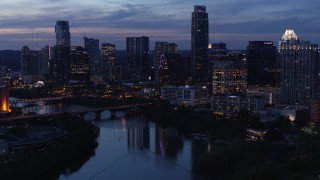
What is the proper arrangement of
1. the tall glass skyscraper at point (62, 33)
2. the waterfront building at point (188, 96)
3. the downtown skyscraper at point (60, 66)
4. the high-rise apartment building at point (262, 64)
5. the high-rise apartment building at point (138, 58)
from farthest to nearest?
1. the tall glass skyscraper at point (62, 33)
2. the high-rise apartment building at point (138, 58)
3. the downtown skyscraper at point (60, 66)
4. the high-rise apartment building at point (262, 64)
5. the waterfront building at point (188, 96)

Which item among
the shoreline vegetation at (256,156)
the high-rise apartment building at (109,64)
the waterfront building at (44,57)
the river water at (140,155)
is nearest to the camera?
the shoreline vegetation at (256,156)

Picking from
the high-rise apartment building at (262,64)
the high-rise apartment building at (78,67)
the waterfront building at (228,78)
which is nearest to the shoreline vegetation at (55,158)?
the waterfront building at (228,78)

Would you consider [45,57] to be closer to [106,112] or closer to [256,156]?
[106,112]

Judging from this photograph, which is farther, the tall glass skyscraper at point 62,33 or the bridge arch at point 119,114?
the tall glass skyscraper at point 62,33

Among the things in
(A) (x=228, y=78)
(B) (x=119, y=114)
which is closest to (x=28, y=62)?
(A) (x=228, y=78)

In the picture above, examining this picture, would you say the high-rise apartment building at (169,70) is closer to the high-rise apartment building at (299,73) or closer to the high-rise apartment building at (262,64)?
the high-rise apartment building at (262,64)

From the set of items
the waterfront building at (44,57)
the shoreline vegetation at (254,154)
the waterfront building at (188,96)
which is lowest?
the shoreline vegetation at (254,154)
